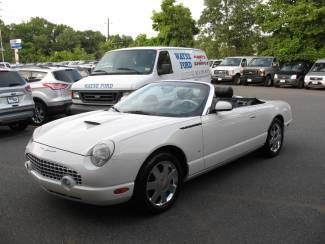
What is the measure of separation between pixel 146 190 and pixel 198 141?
3.27 feet

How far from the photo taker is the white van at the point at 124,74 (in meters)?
9.18

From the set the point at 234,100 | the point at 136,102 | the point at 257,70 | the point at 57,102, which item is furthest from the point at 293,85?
the point at 136,102

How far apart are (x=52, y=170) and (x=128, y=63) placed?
616 centimetres

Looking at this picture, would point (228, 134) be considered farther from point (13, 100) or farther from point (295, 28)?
point (295, 28)

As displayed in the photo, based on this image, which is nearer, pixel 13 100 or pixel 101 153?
pixel 101 153

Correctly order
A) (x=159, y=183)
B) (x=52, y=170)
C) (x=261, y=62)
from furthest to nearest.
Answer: (x=261, y=62) → (x=159, y=183) → (x=52, y=170)

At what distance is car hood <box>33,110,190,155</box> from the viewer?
4129 millimetres

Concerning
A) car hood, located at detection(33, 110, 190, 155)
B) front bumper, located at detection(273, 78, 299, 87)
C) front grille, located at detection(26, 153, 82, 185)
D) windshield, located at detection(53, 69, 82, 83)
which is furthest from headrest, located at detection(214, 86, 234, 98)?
front bumper, located at detection(273, 78, 299, 87)

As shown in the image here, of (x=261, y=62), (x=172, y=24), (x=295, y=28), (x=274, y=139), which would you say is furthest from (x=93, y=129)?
(x=172, y=24)

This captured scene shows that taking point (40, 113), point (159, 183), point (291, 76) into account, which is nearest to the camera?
point (159, 183)

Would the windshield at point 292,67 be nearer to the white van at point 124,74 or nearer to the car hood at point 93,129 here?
the white van at point 124,74

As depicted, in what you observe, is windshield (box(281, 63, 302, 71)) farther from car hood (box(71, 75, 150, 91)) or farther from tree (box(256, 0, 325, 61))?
car hood (box(71, 75, 150, 91))

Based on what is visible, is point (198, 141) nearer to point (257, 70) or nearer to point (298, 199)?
point (298, 199)

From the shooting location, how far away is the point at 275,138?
22.4 ft
